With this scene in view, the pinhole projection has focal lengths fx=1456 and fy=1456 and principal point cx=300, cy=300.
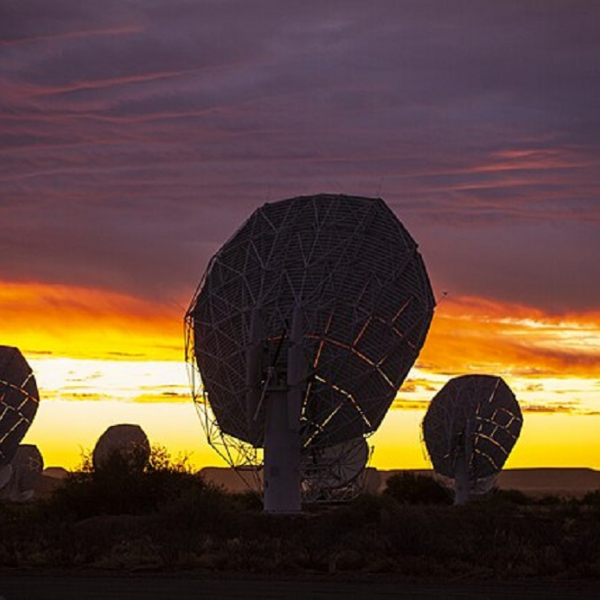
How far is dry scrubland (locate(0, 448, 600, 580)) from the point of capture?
3506cm

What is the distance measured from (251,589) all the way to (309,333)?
65.5 ft

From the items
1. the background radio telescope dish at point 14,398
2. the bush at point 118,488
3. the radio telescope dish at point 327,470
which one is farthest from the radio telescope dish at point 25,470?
the radio telescope dish at point 327,470

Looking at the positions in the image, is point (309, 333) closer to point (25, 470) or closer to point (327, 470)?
point (327, 470)

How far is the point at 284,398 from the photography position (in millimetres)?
49719

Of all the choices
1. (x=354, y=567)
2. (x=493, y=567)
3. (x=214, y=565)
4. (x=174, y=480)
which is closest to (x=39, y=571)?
(x=214, y=565)

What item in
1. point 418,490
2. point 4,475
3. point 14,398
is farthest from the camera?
point 418,490

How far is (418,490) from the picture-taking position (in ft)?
358

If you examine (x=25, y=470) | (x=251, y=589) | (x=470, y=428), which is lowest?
(x=251, y=589)

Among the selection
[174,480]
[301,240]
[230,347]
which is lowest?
[174,480]

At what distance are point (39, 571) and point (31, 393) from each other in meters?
45.5

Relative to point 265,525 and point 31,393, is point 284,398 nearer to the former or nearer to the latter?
point 265,525

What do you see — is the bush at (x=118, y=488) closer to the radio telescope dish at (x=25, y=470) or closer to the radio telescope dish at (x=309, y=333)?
the radio telescope dish at (x=309, y=333)

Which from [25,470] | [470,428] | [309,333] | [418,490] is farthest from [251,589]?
[25,470]

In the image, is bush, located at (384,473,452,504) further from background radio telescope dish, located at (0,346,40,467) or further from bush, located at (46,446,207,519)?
bush, located at (46,446,207,519)
